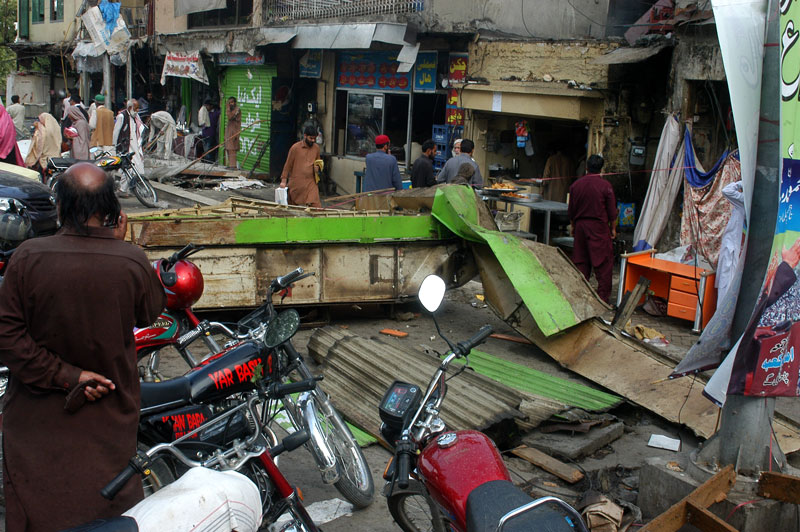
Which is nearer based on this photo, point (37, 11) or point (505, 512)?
point (505, 512)

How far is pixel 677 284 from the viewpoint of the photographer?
8.10 m

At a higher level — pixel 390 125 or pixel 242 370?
pixel 390 125

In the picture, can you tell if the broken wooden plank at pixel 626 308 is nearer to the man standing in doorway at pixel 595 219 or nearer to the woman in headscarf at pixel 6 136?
the man standing in doorway at pixel 595 219

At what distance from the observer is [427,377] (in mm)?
5461

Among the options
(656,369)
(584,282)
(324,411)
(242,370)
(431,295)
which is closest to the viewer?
(431,295)

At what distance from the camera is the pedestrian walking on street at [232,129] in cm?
1934

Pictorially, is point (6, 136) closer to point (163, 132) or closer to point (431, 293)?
point (163, 132)

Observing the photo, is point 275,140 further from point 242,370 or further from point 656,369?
point 242,370

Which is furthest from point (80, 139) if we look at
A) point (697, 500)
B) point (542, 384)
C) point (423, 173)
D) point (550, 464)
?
point (697, 500)

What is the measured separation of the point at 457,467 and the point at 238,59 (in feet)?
55.8

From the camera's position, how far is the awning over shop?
988 cm

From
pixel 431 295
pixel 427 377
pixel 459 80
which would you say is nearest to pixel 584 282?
pixel 427 377

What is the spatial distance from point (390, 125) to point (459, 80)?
268 cm

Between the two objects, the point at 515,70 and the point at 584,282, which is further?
the point at 515,70
